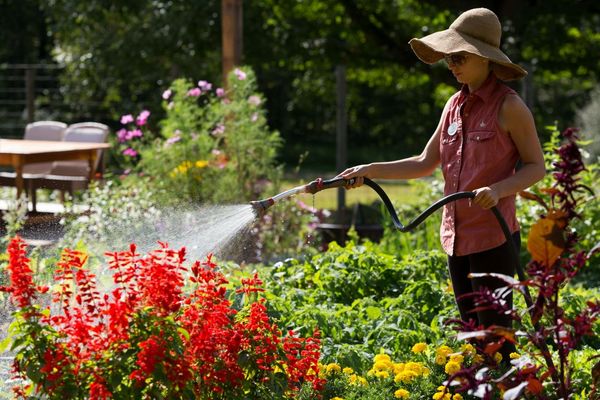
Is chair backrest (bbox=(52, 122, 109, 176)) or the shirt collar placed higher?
the shirt collar

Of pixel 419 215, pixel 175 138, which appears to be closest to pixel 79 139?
pixel 175 138

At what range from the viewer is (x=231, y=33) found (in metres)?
8.02

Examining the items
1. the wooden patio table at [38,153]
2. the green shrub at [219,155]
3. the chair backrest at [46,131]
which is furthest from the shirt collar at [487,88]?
the chair backrest at [46,131]

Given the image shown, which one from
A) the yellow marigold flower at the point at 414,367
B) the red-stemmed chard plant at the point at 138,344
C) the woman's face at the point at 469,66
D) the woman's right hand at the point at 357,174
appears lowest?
A: the yellow marigold flower at the point at 414,367

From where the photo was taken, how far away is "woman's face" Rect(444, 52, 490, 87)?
3201mm

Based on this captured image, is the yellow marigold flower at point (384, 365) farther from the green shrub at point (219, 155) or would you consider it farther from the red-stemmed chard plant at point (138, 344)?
the green shrub at point (219, 155)

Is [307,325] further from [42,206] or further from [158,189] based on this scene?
[42,206]

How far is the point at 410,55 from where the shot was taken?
11.5 meters

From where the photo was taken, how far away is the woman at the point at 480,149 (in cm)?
316

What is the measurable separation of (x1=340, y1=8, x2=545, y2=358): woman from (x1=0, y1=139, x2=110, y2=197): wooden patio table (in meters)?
4.42

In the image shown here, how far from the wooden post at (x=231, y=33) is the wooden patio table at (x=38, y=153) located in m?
1.20

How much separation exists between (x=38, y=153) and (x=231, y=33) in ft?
5.93

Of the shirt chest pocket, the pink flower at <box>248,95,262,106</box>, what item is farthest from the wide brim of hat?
the pink flower at <box>248,95,262,106</box>

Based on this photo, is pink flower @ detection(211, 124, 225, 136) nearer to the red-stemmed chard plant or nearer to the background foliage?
the background foliage
